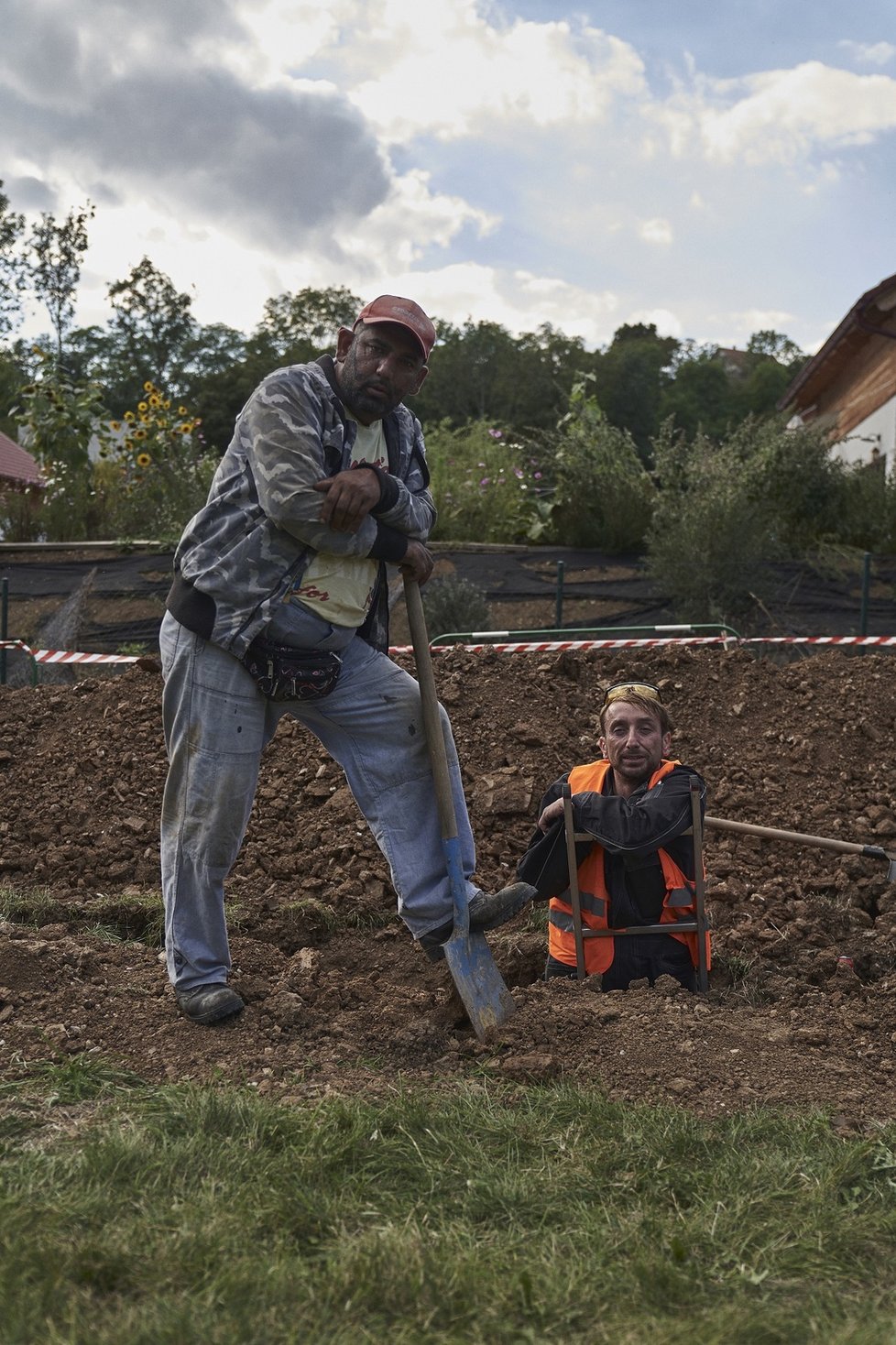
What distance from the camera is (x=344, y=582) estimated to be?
3793 mm

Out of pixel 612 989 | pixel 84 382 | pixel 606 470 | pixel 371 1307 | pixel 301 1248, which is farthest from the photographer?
pixel 84 382

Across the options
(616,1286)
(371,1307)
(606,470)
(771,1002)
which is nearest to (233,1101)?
(371,1307)

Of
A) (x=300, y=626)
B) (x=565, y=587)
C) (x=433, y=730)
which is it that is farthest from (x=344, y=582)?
(x=565, y=587)

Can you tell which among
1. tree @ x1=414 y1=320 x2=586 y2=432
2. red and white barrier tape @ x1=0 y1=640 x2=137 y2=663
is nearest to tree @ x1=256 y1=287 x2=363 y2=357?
tree @ x1=414 y1=320 x2=586 y2=432

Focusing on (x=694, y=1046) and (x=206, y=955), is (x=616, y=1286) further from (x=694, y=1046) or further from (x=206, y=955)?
(x=206, y=955)

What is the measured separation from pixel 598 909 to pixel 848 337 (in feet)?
65.3

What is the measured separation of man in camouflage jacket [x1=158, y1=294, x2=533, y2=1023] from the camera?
3.65m

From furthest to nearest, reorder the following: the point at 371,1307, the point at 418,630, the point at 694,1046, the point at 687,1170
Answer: the point at 418,630 < the point at 694,1046 < the point at 687,1170 < the point at 371,1307

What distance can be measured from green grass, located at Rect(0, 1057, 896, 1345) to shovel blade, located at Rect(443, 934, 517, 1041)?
18.8 inches

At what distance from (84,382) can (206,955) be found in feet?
48.0

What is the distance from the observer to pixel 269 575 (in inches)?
145

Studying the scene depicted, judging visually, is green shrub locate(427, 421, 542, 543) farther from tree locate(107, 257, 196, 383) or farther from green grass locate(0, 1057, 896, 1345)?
tree locate(107, 257, 196, 383)

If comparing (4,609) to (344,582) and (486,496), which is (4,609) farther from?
(344,582)

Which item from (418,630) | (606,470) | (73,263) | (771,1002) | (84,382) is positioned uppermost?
(73,263)
